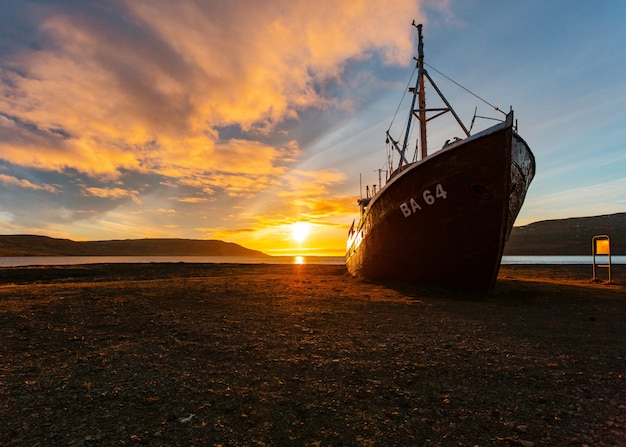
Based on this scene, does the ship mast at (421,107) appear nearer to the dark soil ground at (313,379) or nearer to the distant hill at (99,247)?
the dark soil ground at (313,379)

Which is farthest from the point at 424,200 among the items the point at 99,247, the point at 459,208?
the point at 99,247

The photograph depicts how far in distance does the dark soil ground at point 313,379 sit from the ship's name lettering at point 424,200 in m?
4.02

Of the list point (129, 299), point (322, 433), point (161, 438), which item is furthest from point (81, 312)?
point (322, 433)

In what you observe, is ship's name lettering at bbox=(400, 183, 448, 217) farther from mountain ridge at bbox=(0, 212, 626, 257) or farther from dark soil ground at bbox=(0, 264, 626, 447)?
Answer: mountain ridge at bbox=(0, 212, 626, 257)

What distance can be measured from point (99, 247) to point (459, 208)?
150 m

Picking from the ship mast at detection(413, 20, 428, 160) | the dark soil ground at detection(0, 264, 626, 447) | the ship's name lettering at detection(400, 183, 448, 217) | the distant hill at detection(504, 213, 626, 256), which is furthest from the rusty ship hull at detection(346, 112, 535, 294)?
the distant hill at detection(504, 213, 626, 256)

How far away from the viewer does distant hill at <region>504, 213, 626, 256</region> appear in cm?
7216

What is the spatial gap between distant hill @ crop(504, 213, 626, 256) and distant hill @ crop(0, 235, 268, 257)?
125m

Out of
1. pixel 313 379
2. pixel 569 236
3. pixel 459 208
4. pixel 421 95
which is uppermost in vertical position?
pixel 421 95

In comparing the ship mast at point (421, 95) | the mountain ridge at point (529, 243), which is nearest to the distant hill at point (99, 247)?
the mountain ridge at point (529, 243)

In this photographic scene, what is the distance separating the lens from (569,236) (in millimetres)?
90375

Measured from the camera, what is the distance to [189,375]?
4125mm

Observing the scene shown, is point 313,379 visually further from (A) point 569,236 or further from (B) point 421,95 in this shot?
(A) point 569,236

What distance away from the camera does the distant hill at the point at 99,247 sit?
339 feet
